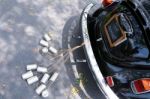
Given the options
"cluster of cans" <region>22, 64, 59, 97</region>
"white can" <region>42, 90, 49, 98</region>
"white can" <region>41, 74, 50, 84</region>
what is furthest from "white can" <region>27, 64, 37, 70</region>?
"white can" <region>42, 90, 49, 98</region>

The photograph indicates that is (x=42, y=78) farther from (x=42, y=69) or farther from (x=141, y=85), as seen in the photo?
(x=141, y=85)

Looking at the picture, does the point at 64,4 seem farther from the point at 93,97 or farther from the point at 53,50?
the point at 93,97

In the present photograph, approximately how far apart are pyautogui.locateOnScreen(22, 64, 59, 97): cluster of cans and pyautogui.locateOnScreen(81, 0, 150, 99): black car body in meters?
0.89

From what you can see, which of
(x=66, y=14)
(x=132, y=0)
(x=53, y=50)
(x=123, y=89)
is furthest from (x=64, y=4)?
(x=123, y=89)

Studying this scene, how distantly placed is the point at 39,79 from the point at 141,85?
204cm

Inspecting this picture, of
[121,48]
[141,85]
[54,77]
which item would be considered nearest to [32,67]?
[54,77]

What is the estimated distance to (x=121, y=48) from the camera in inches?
219

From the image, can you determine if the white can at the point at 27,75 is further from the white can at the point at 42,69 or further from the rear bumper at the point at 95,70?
the rear bumper at the point at 95,70

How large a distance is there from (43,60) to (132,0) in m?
2.18

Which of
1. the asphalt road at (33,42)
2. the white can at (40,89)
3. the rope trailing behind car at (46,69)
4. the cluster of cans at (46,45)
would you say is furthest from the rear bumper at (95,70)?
the white can at (40,89)

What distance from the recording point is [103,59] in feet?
19.5

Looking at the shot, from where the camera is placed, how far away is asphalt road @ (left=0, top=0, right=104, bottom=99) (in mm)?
6023

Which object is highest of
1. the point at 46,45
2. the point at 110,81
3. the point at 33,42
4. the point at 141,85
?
the point at 33,42

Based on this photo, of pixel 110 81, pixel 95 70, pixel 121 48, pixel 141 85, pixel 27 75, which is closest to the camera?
pixel 141 85
